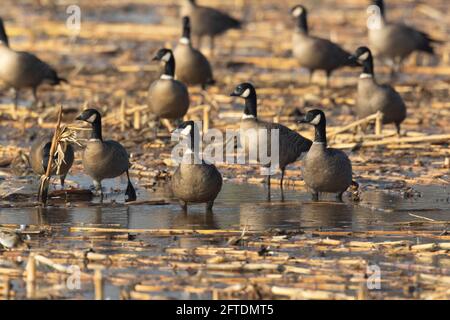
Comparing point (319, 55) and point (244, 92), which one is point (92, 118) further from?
point (319, 55)

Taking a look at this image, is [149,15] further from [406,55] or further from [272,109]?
[272,109]

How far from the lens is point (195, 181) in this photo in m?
12.7

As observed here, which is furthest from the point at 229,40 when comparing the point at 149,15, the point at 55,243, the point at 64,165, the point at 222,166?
the point at 55,243

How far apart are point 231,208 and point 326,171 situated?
3.69 ft

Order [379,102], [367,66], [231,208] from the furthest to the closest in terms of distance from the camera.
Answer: [367,66], [379,102], [231,208]

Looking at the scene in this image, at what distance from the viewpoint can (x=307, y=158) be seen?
1352 centimetres


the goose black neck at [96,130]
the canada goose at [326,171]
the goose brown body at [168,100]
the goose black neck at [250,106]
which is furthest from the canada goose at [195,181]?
the goose brown body at [168,100]

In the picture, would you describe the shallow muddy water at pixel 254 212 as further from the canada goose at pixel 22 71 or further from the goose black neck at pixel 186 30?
the goose black neck at pixel 186 30

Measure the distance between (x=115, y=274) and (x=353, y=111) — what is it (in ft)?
33.3

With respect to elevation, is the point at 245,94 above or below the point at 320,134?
above

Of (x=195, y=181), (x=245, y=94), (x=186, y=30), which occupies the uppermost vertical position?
(x=186, y=30)

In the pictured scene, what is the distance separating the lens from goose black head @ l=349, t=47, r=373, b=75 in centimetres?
1814

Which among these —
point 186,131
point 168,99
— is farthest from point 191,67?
point 186,131

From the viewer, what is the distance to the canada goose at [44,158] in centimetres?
1393
